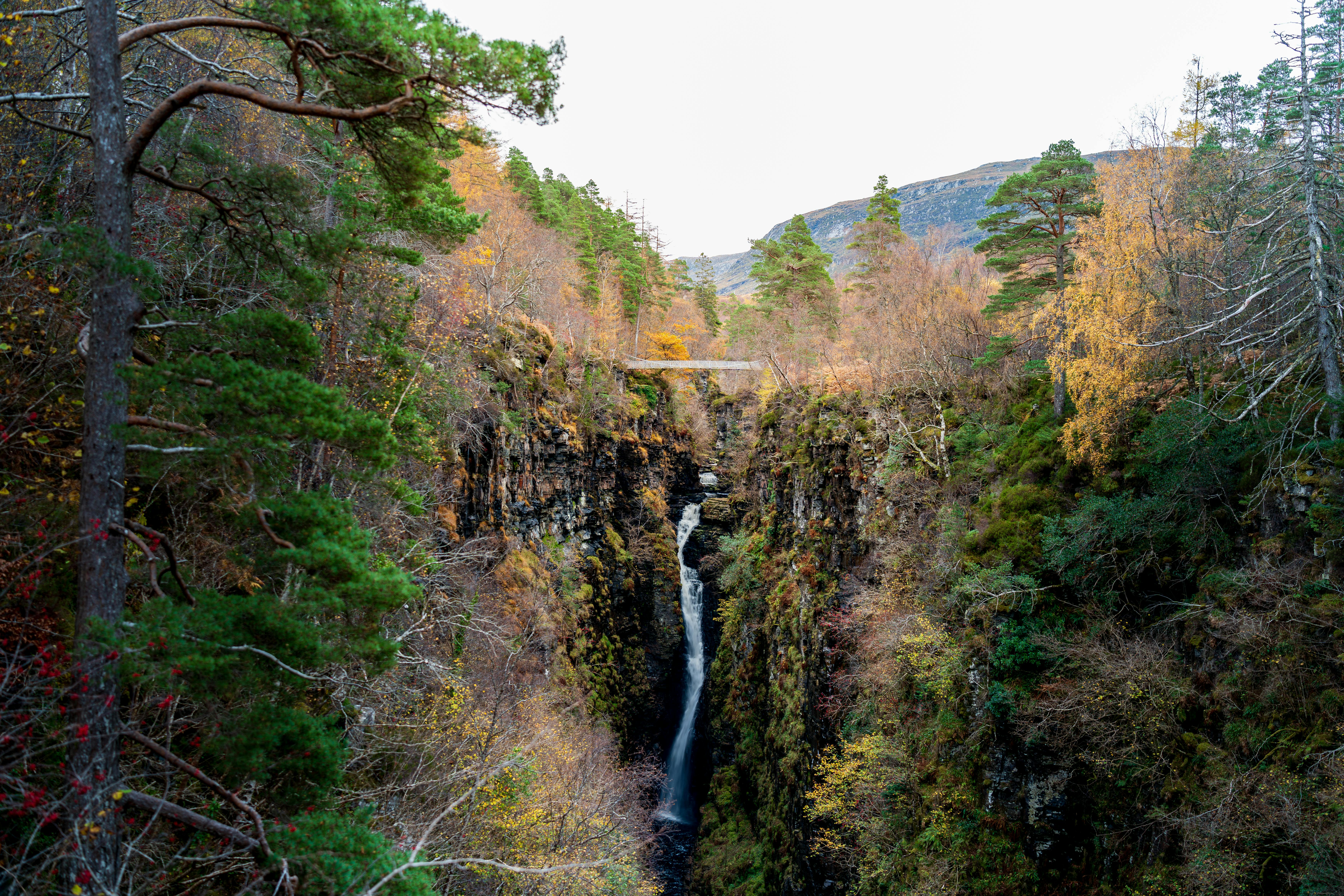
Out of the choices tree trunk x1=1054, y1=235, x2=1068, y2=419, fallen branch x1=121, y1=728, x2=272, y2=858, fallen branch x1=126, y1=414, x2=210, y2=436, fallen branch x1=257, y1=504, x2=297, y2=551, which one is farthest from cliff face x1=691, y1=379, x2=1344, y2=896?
fallen branch x1=126, y1=414, x2=210, y2=436

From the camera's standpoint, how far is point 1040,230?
1747 centimetres

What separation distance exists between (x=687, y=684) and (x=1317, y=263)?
91.6 ft

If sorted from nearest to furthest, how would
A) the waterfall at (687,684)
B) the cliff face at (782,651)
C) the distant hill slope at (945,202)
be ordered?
the cliff face at (782,651) < the waterfall at (687,684) < the distant hill slope at (945,202)

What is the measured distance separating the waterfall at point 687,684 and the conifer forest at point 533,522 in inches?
63.2

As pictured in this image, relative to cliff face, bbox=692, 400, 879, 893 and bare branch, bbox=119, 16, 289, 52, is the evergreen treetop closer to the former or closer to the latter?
cliff face, bbox=692, 400, 879, 893

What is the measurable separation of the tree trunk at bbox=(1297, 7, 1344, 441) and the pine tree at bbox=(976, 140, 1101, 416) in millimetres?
5127

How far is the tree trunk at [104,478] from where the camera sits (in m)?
4.33

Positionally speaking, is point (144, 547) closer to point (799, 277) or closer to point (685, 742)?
point (685, 742)

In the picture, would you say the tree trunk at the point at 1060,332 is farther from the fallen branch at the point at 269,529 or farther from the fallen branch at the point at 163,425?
the fallen branch at the point at 163,425

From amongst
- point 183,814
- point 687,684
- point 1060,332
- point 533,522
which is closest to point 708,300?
point 687,684

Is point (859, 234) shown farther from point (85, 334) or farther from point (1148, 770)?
point (85, 334)

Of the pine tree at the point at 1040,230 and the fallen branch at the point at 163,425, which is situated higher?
the pine tree at the point at 1040,230

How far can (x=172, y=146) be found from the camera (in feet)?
18.9

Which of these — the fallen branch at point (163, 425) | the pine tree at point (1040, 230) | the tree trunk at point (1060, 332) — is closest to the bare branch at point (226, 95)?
the fallen branch at point (163, 425)
